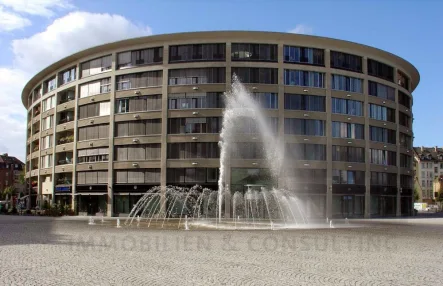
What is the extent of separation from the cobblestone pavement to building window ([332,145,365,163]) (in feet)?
121

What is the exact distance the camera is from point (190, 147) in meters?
56.4

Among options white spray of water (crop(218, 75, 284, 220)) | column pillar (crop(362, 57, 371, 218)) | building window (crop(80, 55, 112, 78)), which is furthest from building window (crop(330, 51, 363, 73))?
building window (crop(80, 55, 112, 78))

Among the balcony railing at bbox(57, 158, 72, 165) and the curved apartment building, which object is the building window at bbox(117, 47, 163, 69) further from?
the balcony railing at bbox(57, 158, 72, 165)

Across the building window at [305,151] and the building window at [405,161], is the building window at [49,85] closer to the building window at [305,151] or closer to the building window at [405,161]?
the building window at [305,151]

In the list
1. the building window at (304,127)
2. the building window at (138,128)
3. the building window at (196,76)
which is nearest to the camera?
the building window at (304,127)

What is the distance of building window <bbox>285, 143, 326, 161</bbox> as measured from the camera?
56.2 meters

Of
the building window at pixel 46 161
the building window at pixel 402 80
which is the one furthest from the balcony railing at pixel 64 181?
the building window at pixel 402 80

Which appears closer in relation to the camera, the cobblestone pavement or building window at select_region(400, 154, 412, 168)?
the cobblestone pavement

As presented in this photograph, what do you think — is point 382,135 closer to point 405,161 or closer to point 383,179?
point 383,179

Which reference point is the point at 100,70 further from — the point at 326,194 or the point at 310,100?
the point at 326,194

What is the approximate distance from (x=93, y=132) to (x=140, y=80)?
9.56m

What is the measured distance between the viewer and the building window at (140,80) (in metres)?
58.4

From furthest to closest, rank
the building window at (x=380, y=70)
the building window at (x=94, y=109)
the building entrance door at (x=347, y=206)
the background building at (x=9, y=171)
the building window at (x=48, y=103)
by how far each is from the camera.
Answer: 1. the background building at (x=9, y=171)
2. the building window at (x=48, y=103)
3. the building window at (x=380, y=70)
4. the building window at (x=94, y=109)
5. the building entrance door at (x=347, y=206)

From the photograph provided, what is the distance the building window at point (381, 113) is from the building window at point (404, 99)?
305cm
